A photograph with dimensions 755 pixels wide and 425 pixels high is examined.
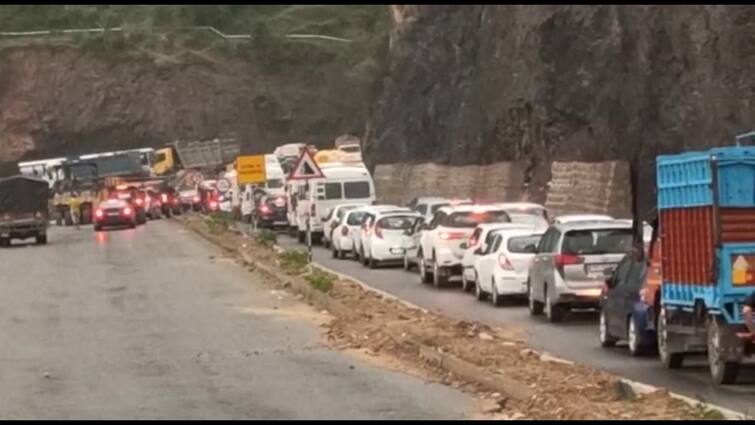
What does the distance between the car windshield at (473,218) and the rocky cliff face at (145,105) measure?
302 feet

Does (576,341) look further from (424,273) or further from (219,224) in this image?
(219,224)

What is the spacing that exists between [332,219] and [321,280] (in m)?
19.0

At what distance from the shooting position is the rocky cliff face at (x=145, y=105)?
129875 millimetres

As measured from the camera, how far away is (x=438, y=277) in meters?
35.2

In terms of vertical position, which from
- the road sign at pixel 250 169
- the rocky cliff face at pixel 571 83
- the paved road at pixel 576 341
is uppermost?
the rocky cliff face at pixel 571 83

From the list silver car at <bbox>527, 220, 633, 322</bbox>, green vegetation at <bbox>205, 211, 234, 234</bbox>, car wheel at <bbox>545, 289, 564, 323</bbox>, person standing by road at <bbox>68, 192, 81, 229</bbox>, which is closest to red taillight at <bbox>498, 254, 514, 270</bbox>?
silver car at <bbox>527, 220, 633, 322</bbox>

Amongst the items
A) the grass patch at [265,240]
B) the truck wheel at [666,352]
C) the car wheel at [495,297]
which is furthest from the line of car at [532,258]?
the grass patch at [265,240]

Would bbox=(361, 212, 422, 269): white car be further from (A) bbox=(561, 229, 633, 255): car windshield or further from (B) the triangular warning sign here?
(A) bbox=(561, 229, 633, 255): car windshield

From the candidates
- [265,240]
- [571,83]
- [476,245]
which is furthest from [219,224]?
[476,245]

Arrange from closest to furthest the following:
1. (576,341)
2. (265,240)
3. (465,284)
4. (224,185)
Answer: (576,341) → (465,284) → (265,240) → (224,185)

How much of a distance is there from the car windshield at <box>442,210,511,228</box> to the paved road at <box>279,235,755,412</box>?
146 centimetres

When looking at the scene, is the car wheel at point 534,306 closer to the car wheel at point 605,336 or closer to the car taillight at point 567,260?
the car taillight at point 567,260

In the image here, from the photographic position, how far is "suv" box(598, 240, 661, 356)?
66.5 feet

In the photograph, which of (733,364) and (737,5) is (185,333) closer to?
(733,364)
